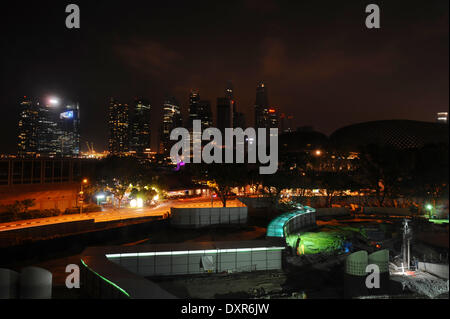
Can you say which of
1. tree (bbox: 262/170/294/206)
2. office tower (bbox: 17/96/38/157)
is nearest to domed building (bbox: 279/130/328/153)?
tree (bbox: 262/170/294/206)

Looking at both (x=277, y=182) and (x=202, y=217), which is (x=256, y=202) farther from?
(x=202, y=217)

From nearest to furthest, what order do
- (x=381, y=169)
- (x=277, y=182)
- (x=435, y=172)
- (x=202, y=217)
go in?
(x=435, y=172) → (x=202, y=217) → (x=381, y=169) → (x=277, y=182)

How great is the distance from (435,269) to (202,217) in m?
14.0

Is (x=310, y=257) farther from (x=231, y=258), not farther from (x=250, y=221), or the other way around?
(x=250, y=221)

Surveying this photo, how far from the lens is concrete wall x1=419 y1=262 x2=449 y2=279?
10562 mm

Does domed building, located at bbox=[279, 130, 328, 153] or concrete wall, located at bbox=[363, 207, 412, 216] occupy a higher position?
domed building, located at bbox=[279, 130, 328, 153]

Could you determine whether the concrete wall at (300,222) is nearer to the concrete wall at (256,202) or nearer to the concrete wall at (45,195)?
the concrete wall at (256,202)

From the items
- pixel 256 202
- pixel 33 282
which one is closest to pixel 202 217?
pixel 256 202

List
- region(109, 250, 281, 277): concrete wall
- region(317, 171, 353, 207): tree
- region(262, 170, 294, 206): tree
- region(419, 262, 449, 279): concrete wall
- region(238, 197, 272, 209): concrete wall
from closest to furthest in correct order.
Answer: region(109, 250, 281, 277): concrete wall, region(419, 262, 449, 279): concrete wall, region(238, 197, 272, 209): concrete wall, region(317, 171, 353, 207): tree, region(262, 170, 294, 206): tree

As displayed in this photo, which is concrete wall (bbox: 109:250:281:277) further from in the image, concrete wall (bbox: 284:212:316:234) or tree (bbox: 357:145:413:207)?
tree (bbox: 357:145:413:207)

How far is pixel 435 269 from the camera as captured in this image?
1102cm

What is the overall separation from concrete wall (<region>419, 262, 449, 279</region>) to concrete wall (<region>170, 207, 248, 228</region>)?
40.0 feet

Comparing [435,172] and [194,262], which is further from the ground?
[435,172]
